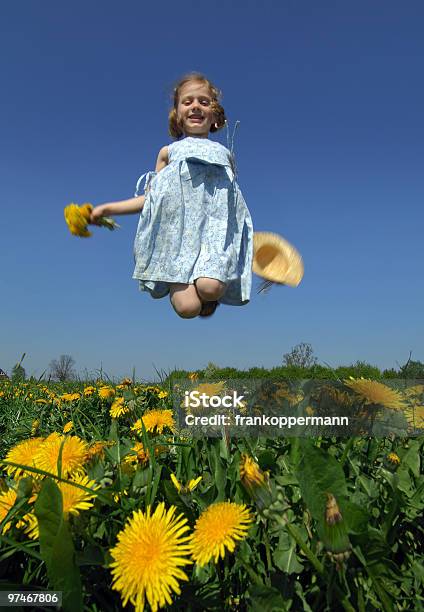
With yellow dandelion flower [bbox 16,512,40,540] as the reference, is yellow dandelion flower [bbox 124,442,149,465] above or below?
above

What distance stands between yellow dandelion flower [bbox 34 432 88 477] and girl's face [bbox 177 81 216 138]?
102 inches

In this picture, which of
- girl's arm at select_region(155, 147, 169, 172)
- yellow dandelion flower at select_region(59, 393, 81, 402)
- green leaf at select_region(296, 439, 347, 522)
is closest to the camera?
green leaf at select_region(296, 439, 347, 522)

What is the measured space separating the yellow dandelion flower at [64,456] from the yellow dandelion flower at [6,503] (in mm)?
86

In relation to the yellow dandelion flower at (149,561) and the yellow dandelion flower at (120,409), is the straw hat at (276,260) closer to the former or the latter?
the yellow dandelion flower at (120,409)

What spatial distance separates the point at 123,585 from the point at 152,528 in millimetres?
92

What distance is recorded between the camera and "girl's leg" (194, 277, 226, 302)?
9.36ft

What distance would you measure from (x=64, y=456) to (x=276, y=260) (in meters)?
2.24

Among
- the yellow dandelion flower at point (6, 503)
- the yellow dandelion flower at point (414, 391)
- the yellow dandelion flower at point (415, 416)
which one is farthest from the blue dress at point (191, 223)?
the yellow dandelion flower at point (6, 503)

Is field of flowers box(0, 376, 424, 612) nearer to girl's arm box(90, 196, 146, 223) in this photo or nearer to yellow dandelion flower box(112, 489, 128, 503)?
yellow dandelion flower box(112, 489, 128, 503)

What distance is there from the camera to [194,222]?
3.11 meters

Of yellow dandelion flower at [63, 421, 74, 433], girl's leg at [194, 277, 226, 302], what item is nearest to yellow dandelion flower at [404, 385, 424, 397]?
girl's leg at [194, 277, 226, 302]

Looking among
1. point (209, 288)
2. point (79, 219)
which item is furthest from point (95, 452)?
point (79, 219)

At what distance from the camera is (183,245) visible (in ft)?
10.0

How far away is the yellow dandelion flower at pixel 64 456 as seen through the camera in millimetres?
1117
